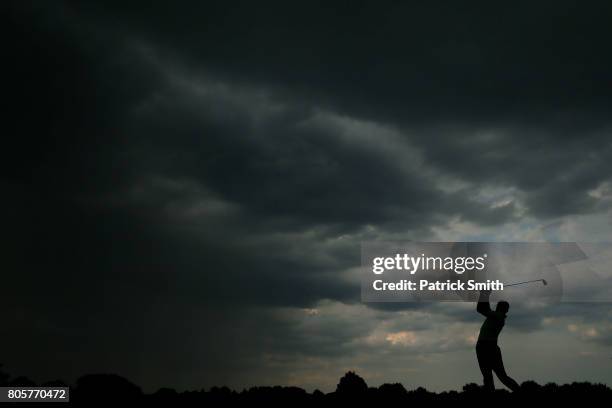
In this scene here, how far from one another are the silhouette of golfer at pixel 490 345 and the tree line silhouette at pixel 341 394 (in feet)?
1.25

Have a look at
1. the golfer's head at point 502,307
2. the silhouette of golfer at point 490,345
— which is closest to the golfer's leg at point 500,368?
the silhouette of golfer at point 490,345

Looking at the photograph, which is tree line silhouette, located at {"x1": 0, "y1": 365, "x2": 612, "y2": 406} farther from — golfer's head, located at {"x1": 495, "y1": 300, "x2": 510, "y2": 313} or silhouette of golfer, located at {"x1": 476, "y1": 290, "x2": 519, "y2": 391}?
golfer's head, located at {"x1": 495, "y1": 300, "x2": 510, "y2": 313}

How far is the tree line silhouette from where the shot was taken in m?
16.2

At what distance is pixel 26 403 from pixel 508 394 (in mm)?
14056

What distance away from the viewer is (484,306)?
16.7 m

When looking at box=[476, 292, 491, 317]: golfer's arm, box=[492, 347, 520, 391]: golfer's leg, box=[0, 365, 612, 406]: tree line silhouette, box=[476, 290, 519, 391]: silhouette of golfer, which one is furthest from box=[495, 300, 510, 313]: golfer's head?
box=[0, 365, 612, 406]: tree line silhouette

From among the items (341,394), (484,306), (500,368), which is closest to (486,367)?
(500,368)

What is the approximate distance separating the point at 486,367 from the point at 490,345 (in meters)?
0.62

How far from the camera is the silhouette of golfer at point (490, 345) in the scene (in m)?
16.7

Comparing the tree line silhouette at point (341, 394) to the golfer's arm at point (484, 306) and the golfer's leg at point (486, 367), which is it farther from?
the golfer's arm at point (484, 306)

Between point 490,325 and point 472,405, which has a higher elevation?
point 490,325

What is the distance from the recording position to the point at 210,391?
2050 centimetres

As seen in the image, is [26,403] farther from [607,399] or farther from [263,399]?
[607,399]

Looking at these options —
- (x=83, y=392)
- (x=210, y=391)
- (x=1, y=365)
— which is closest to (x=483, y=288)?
(x=210, y=391)
